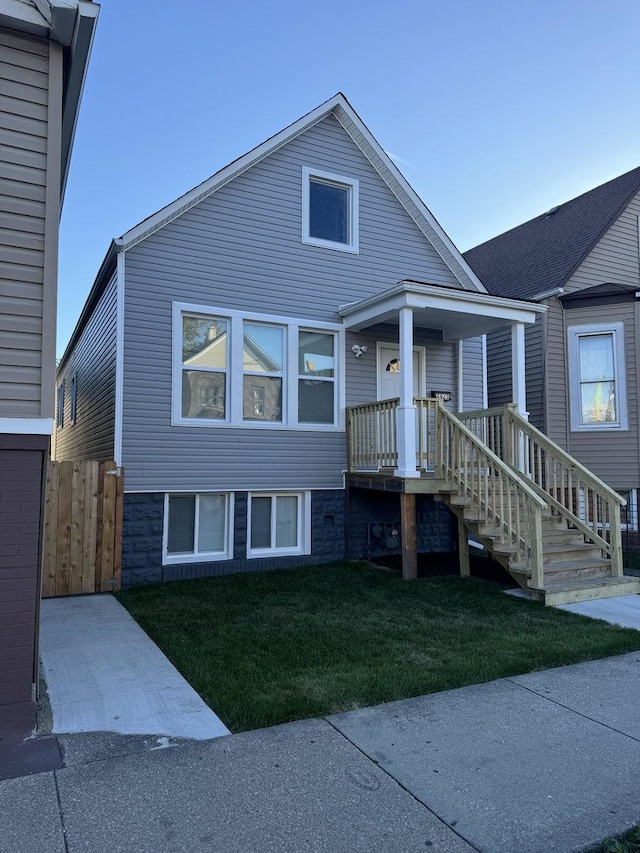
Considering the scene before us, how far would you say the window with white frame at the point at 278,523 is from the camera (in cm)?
878

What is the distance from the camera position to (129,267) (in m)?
8.01

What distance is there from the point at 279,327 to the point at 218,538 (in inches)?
130

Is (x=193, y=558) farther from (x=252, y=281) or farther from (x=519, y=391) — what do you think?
(x=519, y=391)

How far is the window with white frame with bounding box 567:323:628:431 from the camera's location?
36.7 ft

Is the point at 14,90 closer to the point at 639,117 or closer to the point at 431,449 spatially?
the point at 431,449

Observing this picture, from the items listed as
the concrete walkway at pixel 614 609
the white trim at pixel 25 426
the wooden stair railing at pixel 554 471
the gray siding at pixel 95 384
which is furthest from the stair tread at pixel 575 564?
the gray siding at pixel 95 384

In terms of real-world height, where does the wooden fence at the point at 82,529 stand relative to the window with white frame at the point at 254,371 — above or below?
below

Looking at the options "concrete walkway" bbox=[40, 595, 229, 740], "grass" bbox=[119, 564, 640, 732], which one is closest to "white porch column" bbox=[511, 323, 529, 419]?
"grass" bbox=[119, 564, 640, 732]

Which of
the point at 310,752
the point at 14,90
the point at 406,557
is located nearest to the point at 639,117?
the point at 406,557

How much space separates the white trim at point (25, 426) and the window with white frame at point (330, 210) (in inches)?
259

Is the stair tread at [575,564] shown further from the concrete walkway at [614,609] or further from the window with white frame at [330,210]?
the window with white frame at [330,210]

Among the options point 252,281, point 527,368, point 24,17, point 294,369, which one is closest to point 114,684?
point 24,17

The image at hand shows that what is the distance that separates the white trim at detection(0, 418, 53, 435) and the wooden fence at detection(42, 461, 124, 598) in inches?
148

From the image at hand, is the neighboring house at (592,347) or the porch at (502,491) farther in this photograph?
the neighboring house at (592,347)
